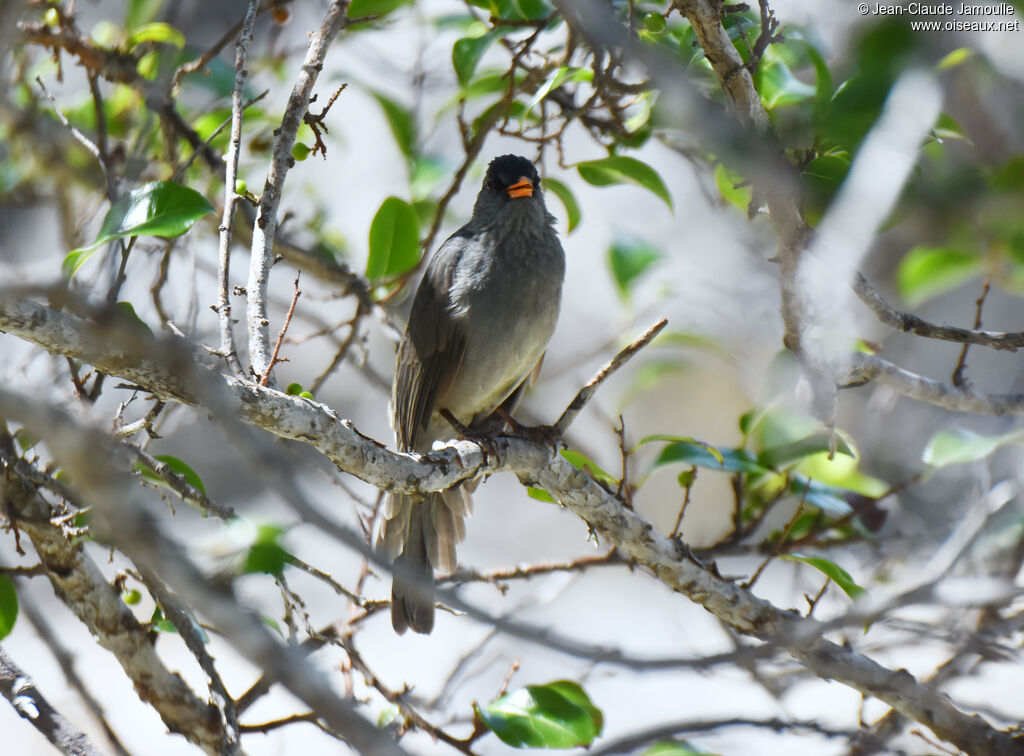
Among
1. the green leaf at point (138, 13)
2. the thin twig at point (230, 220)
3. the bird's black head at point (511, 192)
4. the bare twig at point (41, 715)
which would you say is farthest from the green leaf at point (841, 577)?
the green leaf at point (138, 13)

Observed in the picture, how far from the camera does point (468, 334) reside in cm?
378

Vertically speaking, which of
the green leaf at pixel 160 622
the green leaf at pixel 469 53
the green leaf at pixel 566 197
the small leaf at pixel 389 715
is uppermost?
the green leaf at pixel 566 197

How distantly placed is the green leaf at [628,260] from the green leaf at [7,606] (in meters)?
2.34

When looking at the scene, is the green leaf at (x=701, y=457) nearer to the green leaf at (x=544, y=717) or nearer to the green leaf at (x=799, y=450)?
→ the green leaf at (x=799, y=450)

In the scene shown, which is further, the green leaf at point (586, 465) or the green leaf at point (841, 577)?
the green leaf at point (586, 465)

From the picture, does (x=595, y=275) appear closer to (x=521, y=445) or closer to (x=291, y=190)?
(x=291, y=190)

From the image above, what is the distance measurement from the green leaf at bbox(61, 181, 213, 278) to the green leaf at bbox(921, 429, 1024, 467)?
86.8 inches

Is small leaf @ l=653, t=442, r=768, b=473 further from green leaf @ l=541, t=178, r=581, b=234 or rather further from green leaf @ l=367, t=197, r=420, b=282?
green leaf @ l=367, t=197, r=420, b=282

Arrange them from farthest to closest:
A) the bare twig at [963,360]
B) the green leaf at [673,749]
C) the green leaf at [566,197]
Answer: the green leaf at [566,197] → the bare twig at [963,360] → the green leaf at [673,749]

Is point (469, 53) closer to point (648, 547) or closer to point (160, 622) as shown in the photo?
point (648, 547)

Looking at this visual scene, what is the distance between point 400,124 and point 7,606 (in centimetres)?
238

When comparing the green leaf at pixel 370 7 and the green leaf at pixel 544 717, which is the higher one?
the green leaf at pixel 370 7

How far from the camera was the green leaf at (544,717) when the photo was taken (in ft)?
8.59

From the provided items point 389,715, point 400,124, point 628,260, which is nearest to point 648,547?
point 389,715
